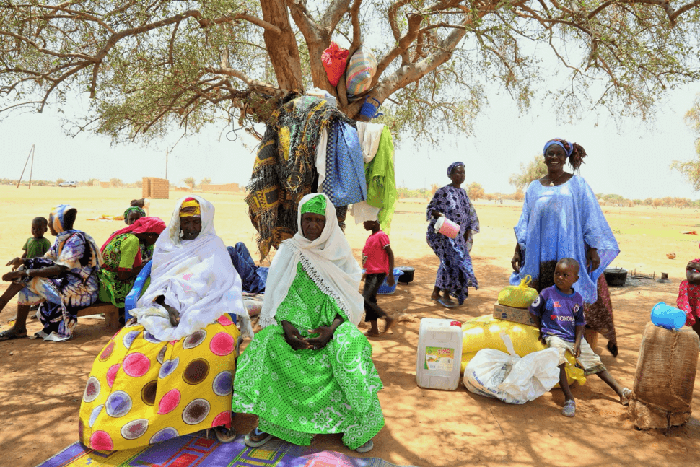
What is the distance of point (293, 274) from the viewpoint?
3.40 meters

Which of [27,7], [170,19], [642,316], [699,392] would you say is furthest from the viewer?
[642,316]

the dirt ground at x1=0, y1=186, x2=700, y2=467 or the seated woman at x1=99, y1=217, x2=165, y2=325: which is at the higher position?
the seated woman at x1=99, y1=217, x2=165, y2=325

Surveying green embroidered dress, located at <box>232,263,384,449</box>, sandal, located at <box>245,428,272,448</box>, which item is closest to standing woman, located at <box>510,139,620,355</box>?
green embroidered dress, located at <box>232,263,384,449</box>

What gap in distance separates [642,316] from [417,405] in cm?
463

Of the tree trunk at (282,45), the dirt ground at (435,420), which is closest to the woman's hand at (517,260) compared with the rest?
the dirt ground at (435,420)

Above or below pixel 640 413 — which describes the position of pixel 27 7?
above

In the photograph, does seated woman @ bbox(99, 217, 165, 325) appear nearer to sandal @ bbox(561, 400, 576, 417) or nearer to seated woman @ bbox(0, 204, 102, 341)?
seated woman @ bbox(0, 204, 102, 341)

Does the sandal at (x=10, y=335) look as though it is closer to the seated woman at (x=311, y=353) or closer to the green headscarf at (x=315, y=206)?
the seated woman at (x=311, y=353)

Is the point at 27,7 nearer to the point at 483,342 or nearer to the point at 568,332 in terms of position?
the point at 483,342

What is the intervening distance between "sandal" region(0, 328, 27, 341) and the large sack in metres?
4.95

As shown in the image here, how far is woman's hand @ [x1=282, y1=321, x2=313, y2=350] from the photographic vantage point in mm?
3145

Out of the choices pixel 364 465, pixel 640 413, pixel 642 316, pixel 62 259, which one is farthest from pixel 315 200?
pixel 642 316

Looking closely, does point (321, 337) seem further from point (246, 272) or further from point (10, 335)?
point (10, 335)

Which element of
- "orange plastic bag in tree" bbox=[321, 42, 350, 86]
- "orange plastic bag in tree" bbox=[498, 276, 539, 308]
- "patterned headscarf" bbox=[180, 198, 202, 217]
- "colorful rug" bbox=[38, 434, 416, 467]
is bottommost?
Answer: "colorful rug" bbox=[38, 434, 416, 467]
